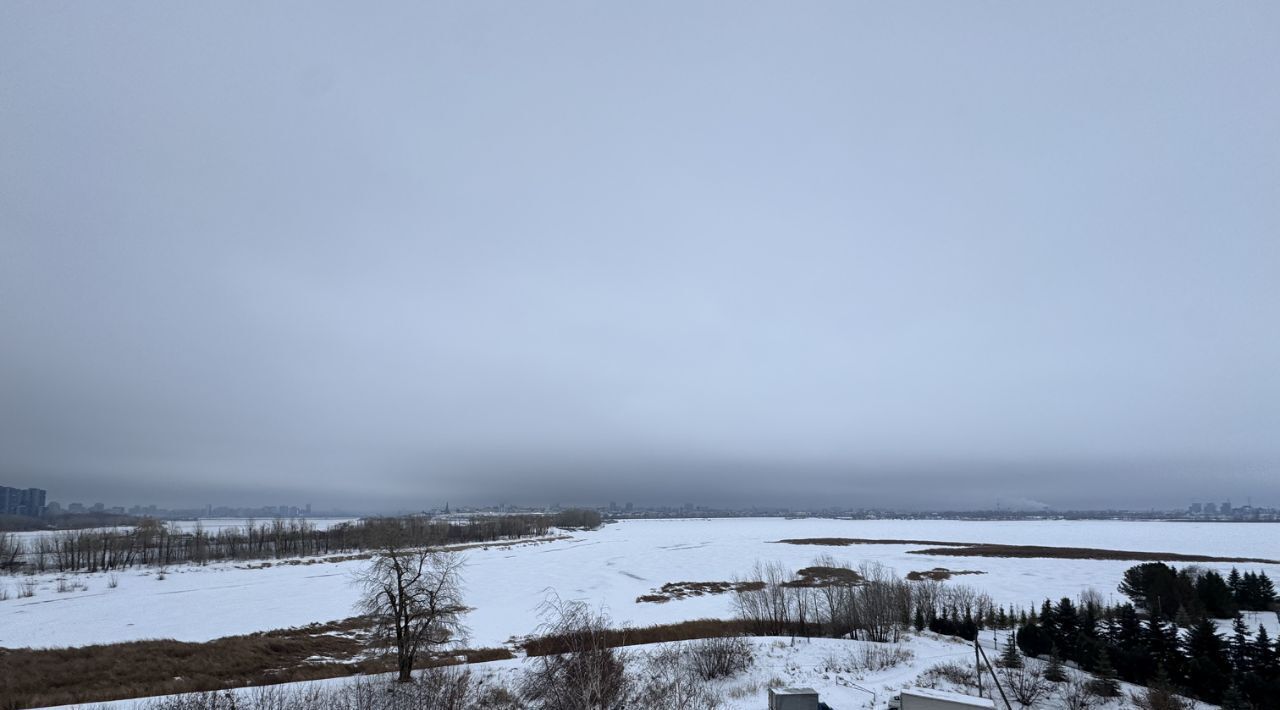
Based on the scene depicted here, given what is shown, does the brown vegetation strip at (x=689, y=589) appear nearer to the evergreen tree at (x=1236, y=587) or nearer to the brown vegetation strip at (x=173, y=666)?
the brown vegetation strip at (x=173, y=666)

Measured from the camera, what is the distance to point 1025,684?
88.9 ft

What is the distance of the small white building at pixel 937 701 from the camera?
18.5 m

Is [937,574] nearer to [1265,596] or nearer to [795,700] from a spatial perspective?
[1265,596]

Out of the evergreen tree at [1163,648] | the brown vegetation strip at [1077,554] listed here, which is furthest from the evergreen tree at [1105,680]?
the brown vegetation strip at [1077,554]

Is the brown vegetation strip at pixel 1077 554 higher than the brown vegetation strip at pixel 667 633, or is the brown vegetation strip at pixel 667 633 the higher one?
the brown vegetation strip at pixel 667 633

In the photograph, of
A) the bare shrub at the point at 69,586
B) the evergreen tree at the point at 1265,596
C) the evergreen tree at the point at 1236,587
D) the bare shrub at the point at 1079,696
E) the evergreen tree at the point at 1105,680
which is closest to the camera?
the bare shrub at the point at 1079,696

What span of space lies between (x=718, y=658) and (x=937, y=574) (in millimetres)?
46060

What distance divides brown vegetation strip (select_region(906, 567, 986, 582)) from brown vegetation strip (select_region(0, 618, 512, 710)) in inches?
1833

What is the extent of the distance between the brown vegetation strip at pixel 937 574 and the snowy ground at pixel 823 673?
27975 mm

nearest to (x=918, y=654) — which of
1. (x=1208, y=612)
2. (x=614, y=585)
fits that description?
(x=1208, y=612)

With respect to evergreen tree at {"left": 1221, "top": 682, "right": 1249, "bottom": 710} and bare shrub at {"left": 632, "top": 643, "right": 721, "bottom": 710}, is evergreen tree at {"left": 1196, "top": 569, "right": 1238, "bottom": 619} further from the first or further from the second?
bare shrub at {"left": 632, "top": 643, "right": 721, "bottom": 710}

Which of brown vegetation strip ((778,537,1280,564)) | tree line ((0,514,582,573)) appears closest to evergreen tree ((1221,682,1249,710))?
tree line ((0,514,582,573))

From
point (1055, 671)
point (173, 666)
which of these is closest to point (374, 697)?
point (173, 666)

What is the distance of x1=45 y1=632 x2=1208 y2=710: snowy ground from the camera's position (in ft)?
83.3
